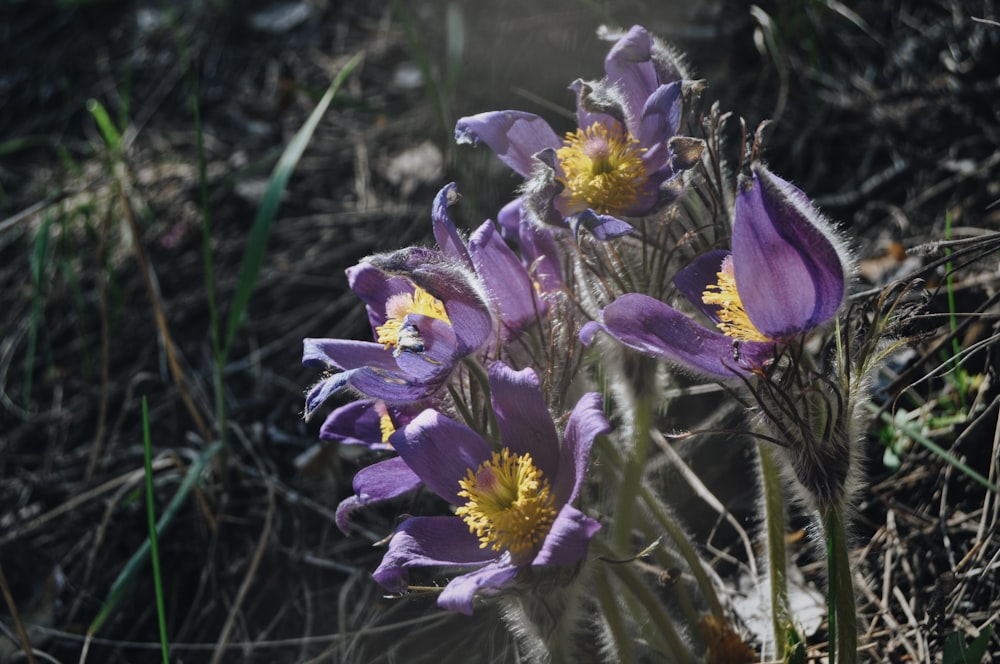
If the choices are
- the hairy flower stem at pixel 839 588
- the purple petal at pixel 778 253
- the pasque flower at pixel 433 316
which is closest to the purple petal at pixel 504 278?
the pasque flower at pixel 433 316

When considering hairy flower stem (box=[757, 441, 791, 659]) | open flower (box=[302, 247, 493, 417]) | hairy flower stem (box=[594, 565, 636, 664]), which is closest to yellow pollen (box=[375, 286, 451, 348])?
open flower (box=[302, 247, 493, 417])

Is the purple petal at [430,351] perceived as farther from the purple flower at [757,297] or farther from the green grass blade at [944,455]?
the green grass blade at [944,455]

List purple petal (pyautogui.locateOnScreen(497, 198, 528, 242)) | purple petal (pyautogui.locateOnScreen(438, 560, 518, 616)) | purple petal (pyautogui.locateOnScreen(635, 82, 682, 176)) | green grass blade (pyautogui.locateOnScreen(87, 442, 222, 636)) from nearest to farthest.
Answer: purple petal (pyautogui.locateOnScreen(438, 560, 518, 616))
purple petal (pyautogui.locateOnScreen(635, 82, 682, 176))
purple petal (pyautogui.locateOnScreen(497, 198, 528, 242))
green grass blade (pyautogui.locateOnScreen(87, 442, 222, 636))

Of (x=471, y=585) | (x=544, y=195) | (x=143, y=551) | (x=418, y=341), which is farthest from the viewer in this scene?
(x=143, y=551)

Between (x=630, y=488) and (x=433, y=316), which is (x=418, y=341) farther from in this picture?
(x=630, y=488)

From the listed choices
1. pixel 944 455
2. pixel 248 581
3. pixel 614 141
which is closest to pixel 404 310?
pixel 614 141

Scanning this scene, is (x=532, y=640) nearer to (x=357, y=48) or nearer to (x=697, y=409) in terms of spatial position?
(x=697, y=409)

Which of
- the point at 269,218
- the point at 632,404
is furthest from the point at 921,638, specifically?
the point at 269,218

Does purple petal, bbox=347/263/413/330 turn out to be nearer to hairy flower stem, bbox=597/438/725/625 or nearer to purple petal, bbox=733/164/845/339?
hairy flower stem, bbox=597/438/725/625
